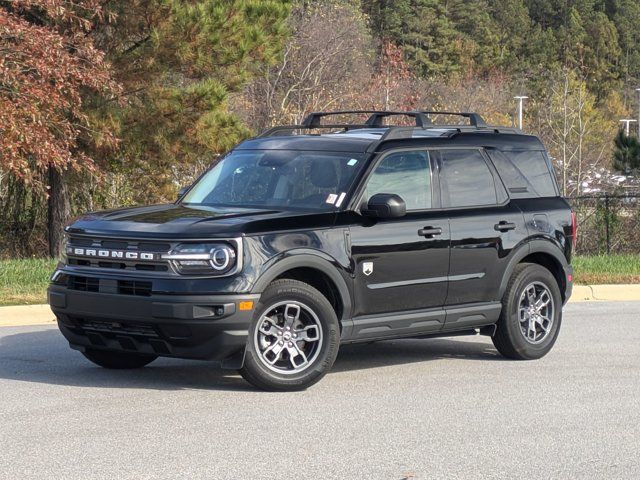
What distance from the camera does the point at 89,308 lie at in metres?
9.54

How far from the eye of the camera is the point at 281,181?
410 inches

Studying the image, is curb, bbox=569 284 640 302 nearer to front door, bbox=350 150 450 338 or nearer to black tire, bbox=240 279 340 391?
front door, bbox=350 150 450 338

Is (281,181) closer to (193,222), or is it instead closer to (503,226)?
(193,222)

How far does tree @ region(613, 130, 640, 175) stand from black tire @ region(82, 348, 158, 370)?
61.0 feet

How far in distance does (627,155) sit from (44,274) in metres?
14.9

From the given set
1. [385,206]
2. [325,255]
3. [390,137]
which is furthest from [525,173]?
[325,255]

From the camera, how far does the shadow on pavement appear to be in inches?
392

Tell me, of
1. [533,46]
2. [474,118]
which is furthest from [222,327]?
[533,46]

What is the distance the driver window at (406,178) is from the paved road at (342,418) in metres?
1.41

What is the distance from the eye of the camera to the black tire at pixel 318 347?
9.33m

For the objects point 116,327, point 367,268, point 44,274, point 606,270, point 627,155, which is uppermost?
point 367,268

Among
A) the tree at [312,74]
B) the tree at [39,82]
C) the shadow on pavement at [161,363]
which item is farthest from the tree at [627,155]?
the shadow on pavement at [161,363]

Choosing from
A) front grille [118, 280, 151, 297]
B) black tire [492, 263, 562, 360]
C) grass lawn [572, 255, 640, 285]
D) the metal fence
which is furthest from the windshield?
the metal fence

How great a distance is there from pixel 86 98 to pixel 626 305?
36.7 ft
